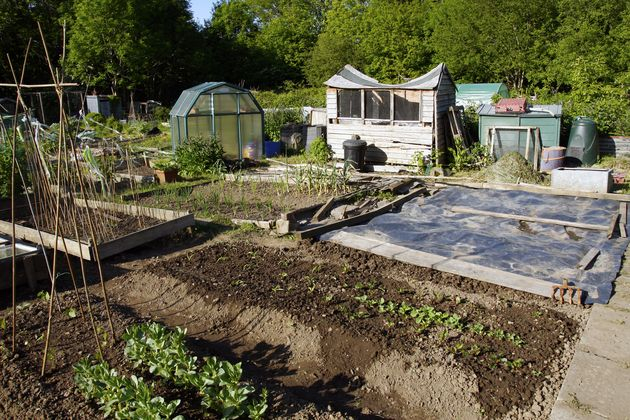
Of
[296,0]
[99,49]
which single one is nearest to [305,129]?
[99,49]

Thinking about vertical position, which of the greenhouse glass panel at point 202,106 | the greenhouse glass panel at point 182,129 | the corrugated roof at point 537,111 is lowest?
the greenhouse glass panel at point 182,129

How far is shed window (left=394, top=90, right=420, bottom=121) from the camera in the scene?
12652mm

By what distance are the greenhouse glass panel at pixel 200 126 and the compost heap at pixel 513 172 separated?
6.49 m

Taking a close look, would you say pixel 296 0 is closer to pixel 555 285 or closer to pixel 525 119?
pixel 525 119

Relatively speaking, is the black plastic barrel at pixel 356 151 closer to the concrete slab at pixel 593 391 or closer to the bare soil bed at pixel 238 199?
the bare soil bed at pixel 238 199

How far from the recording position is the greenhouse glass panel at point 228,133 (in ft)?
44.2

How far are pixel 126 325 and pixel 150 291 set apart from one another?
115 cm

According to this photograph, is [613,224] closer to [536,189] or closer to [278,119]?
[536,189]

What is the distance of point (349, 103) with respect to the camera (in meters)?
13.6

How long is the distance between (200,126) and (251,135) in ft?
4.95

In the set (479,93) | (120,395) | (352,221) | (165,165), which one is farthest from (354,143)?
(120,395)

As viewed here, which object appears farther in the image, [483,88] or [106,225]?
[483,88]

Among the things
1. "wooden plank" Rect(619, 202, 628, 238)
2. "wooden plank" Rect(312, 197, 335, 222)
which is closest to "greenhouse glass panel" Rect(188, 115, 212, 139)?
"wooden plank" Rect(312, 197, 335, 222)

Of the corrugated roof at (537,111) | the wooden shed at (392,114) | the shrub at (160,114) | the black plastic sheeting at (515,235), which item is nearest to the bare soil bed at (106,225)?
the black plastic sheeting at (515,235)
